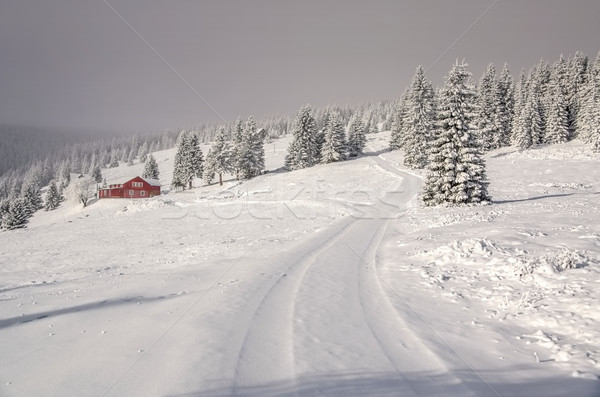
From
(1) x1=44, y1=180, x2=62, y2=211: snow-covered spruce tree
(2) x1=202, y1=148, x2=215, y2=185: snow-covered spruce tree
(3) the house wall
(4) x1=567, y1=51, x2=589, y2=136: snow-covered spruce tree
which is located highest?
(4) x1=567, y1=51, x2=589, y2=136: snow-covered spruce tree

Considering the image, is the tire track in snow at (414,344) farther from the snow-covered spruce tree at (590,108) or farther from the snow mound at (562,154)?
the snow-covered spruce tree at (590,108)

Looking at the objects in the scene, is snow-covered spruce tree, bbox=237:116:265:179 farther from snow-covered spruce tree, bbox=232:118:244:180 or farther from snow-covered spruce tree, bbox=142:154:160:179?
snow-covered spruce tree, bbox=142:154:160:179

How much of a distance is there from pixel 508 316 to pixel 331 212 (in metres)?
25.1

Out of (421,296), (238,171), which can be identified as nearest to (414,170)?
(238,171)

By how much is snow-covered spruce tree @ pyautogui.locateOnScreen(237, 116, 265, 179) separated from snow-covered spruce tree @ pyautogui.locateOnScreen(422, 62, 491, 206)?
4969 cm

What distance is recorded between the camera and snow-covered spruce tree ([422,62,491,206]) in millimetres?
27328

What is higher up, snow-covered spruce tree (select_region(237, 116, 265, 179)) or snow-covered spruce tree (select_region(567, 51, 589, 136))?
snow-covered spruce tree (select_region(567, 51, 589, 136))

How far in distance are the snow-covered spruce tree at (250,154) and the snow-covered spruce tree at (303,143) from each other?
7871mm

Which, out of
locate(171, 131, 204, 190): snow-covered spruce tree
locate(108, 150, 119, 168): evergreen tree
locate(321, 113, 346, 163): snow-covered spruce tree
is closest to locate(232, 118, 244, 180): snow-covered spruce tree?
locate(171, 131, 204, 190): snow-covered spruce tree

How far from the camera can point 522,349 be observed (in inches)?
273

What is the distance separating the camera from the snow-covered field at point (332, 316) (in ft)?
18.4

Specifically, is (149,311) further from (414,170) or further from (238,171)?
(238,171)

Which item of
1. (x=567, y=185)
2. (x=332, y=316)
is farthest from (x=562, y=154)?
(x=332, y=316)

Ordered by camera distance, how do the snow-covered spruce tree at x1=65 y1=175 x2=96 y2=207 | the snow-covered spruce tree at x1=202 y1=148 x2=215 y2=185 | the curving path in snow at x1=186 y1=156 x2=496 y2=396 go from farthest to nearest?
the snow-covered spruce tree at x1=65 y1=175 x2=96 y2=207, the snow-covered spruce tree at x1=202 y1=148 x2=215 y2=185, the curving path in snow at x1=186 y1=156 x2=496 y2=396
